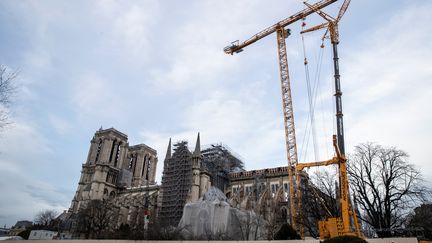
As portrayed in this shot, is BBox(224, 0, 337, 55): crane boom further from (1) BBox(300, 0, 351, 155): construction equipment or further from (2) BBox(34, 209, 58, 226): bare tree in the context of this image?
(2) BBox(34, 209, 58, 226): bare tree

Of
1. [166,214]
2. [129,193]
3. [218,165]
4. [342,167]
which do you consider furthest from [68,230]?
[342,167]

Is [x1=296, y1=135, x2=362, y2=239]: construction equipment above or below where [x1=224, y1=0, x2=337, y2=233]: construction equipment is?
below

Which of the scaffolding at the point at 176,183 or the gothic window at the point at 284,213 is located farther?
the scaffolding at the point at 176,183

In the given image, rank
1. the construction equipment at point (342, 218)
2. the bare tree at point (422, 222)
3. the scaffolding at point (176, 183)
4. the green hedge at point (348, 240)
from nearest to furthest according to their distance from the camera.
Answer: the green hedge at point (348, 240)
the construction equipment at point (342, 218)
the bare tree at point (422, 222)
the scaffolding at point (176, 183)

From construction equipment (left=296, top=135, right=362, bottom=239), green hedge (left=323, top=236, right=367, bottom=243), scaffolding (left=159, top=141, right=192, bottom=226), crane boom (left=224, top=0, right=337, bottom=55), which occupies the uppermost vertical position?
crane boom (left=224, top=0, right=337, bottom=55)

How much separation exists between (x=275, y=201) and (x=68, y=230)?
47560 millimetres

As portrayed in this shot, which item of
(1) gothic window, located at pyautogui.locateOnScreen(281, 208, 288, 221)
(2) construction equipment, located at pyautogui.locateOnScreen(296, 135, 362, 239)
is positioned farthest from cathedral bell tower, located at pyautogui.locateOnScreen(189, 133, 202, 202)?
(2) construction equipment, located at pyautogui.locateOnScreen(296, 135, 362, 239)

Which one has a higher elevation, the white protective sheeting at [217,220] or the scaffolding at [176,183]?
the scaffolding at [176,183]

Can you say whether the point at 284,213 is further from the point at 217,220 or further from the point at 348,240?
the point at 348,240

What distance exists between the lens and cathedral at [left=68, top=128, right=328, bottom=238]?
54.4m

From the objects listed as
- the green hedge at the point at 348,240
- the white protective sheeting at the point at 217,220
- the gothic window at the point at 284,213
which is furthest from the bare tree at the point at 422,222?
the green hedge at the point at 348,240

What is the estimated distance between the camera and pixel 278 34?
55.3 metres

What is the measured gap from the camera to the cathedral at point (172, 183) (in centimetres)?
5444

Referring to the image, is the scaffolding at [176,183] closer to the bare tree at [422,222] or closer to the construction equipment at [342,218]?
the bare tree at [422,222]
